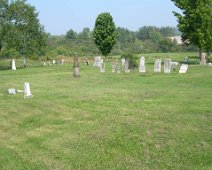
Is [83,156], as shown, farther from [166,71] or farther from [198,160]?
[166,71]

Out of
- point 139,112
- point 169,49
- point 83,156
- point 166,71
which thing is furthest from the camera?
point 169,49

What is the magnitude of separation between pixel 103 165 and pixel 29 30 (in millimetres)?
38799

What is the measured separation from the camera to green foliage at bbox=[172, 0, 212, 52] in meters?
35.2

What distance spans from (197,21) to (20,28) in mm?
19743

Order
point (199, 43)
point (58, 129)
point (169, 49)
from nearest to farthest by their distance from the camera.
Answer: point (58, 129) < point (199, 43) < point (169, 49)

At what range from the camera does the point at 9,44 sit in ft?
Result: 144

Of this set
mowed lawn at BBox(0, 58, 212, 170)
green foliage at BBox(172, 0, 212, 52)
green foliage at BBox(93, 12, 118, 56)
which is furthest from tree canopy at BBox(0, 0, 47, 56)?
mowed lawn at BBox(0, 58, 212, 170)

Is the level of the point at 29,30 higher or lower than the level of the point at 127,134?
higher

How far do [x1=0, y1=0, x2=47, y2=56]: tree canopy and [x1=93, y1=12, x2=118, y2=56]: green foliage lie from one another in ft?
34.6

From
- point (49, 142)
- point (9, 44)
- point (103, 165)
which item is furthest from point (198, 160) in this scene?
point (9, 44)

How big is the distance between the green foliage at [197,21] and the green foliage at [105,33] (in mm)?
17910

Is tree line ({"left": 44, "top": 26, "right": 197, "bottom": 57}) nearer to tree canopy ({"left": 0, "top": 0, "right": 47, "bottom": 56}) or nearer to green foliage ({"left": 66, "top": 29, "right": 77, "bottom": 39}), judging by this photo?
green foliage ({"left": 66, "top": 29, "right": 77, "bottom": 39})

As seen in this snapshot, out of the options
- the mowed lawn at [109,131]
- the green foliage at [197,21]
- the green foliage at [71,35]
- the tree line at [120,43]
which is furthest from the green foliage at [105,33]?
the green foliage at [71,35]

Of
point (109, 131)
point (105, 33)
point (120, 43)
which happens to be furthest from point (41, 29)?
point (120, 43)
